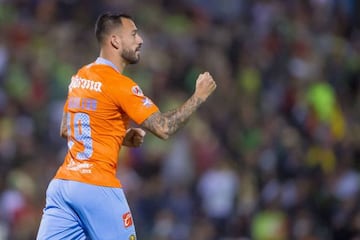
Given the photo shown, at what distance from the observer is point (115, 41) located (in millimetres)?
7953

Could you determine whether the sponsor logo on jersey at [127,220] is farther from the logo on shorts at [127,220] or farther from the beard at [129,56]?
the beard at [129,56]

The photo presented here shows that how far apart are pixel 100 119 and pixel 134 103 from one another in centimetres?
28

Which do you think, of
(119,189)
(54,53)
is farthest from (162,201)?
(119,189)

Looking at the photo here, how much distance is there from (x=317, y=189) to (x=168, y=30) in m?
4.72

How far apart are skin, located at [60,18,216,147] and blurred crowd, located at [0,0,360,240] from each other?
198 inches

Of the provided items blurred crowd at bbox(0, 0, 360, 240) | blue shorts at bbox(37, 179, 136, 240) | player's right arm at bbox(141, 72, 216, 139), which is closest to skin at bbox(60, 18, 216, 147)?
player's right arm at bbox(141, 72, 216, 139)

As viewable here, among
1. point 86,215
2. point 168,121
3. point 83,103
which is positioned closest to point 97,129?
point 83,103

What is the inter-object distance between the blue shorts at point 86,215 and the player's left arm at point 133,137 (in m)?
0.62

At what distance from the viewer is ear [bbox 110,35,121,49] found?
795 centimetres

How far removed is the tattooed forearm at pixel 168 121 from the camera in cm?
769

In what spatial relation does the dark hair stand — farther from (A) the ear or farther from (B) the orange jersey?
(B) the orange jersey

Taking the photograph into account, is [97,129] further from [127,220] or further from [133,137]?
[127,220]

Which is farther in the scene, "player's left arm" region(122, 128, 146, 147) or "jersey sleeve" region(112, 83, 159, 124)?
"player's left arm" region(122, 128, 146, 147)

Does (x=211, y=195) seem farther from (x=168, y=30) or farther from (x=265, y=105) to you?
(x=168, y=30)
